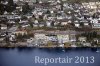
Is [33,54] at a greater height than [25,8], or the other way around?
[25,8]

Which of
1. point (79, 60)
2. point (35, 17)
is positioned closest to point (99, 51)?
point (79, 60)

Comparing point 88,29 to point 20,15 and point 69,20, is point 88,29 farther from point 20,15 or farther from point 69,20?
point 20,15

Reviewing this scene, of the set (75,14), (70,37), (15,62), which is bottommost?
(15,62)

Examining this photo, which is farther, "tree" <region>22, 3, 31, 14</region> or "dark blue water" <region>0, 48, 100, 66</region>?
"tree" <region>22, 3, 31, 14</region>

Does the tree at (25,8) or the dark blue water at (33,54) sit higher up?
the tree at (25,8)

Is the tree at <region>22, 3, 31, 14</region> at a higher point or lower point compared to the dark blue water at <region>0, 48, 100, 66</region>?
higher

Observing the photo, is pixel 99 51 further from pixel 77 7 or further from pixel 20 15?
pixel 20 15

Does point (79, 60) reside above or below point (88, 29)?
below

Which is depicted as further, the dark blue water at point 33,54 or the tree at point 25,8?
the tree at point 25,8
